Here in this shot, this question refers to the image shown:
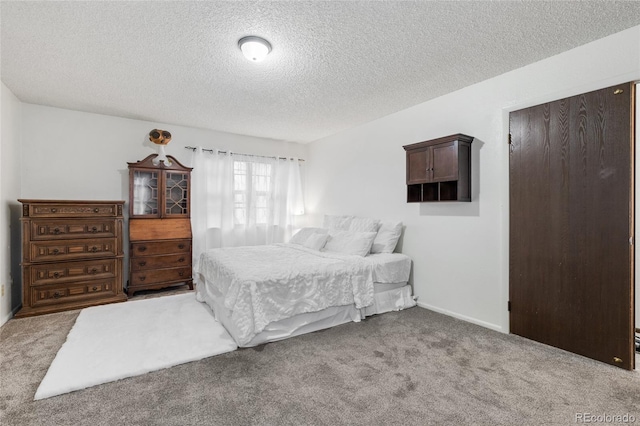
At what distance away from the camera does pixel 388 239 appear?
12.5ft

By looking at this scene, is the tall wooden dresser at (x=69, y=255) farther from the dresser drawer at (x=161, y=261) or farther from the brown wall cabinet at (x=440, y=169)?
the brown wall cabinet at (x=440, y=169)

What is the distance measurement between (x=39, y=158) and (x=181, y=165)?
166cm

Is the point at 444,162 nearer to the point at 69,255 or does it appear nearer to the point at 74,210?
the point at 74,210

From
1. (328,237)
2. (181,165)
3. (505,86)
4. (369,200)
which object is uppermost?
(505,86)

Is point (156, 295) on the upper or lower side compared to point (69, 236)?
lower

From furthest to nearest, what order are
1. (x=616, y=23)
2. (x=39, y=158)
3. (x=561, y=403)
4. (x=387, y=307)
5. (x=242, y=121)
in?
(x=242, y=121), (x=39, y=158), (x=387, y=307), (x=616, y=23), (x=561, y=403)

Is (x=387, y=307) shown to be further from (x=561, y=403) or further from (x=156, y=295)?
(x=156, y=295)

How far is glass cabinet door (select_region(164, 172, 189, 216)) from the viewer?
440cm

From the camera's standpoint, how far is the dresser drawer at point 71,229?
3.35 m

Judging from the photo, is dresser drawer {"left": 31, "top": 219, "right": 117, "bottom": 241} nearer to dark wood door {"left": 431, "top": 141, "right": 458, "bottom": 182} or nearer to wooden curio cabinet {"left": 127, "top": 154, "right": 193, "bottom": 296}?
wooden curio cabinet {"left": 127, "top": 154, "right": 193, "bottom": 296}

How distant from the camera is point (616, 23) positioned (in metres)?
2.11

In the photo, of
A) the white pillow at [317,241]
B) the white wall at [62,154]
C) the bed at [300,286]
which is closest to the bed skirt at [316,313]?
the bed at [300,286]

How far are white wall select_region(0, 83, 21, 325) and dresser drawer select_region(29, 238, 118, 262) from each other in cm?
28

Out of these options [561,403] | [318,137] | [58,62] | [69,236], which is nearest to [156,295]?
[69,236]
